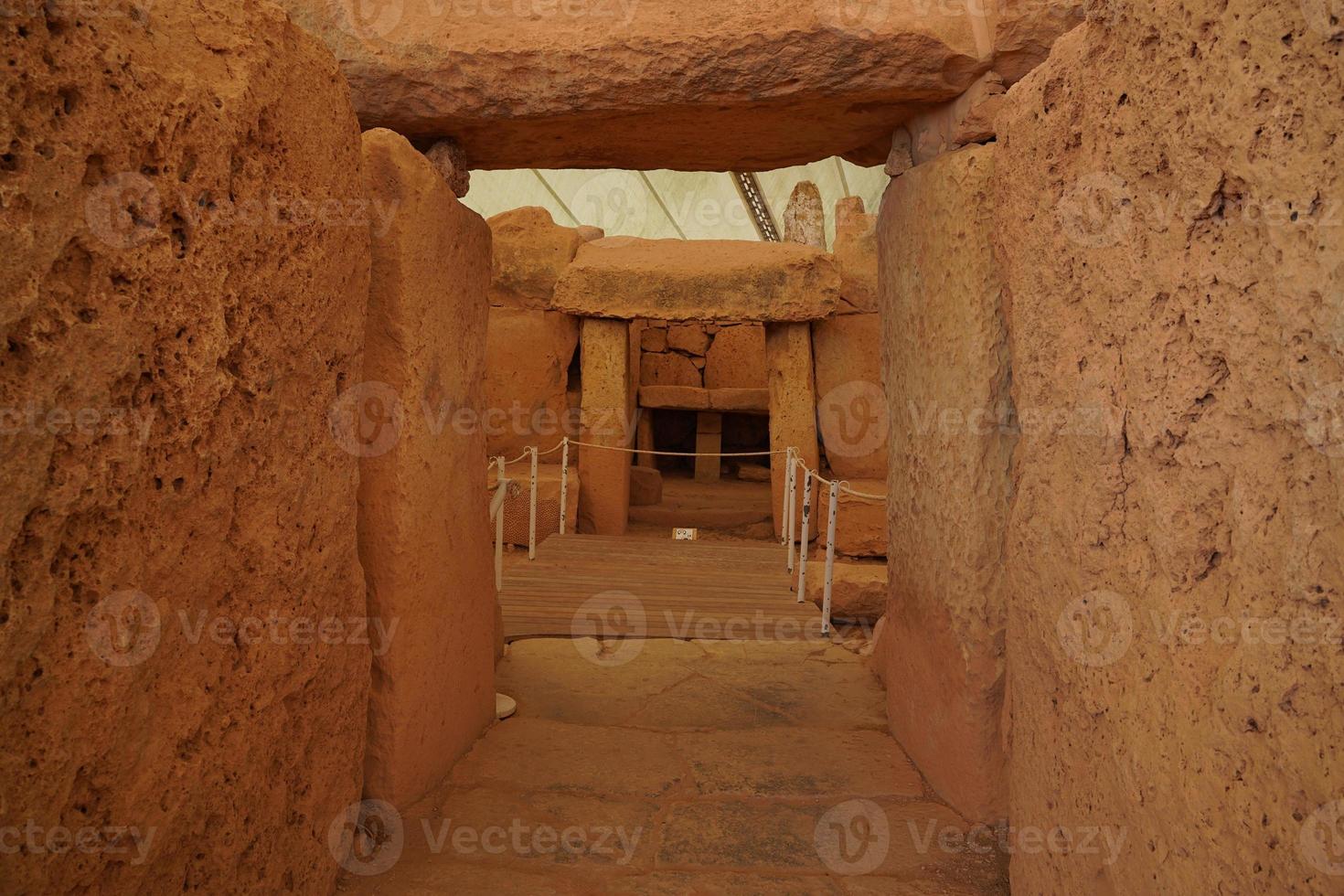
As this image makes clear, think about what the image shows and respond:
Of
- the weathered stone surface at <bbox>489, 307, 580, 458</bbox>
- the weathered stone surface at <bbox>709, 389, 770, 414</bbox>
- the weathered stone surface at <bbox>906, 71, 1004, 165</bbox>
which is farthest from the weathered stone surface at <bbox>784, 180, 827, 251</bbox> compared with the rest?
the weathered stone surface at <bbox>906, 71, 1004, 165</bbox>

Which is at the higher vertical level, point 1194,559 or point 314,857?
point 1194,559

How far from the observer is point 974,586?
2.29 metres

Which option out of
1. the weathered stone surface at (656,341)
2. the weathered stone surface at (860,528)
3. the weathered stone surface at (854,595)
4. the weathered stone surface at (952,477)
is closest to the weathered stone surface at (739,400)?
the weathered stone surface at (656,341)

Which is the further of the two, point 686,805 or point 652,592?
point 652,592

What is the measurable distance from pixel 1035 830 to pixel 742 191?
1625 centimetres

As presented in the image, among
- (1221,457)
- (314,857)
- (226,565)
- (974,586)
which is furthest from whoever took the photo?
(974,586)

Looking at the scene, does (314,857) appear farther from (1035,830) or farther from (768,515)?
(768,515)

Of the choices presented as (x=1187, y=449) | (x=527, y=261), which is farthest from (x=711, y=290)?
(x=1187, y=449)

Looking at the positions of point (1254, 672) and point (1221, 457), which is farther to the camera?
point (1221, 457)

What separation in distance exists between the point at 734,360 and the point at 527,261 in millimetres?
4223

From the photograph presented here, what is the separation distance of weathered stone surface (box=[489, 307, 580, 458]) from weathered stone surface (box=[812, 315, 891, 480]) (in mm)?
2557

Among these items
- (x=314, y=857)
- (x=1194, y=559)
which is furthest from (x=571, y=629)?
(x=1194, y=559)

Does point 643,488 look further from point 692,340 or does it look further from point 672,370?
point 692,340

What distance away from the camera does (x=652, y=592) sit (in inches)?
202
